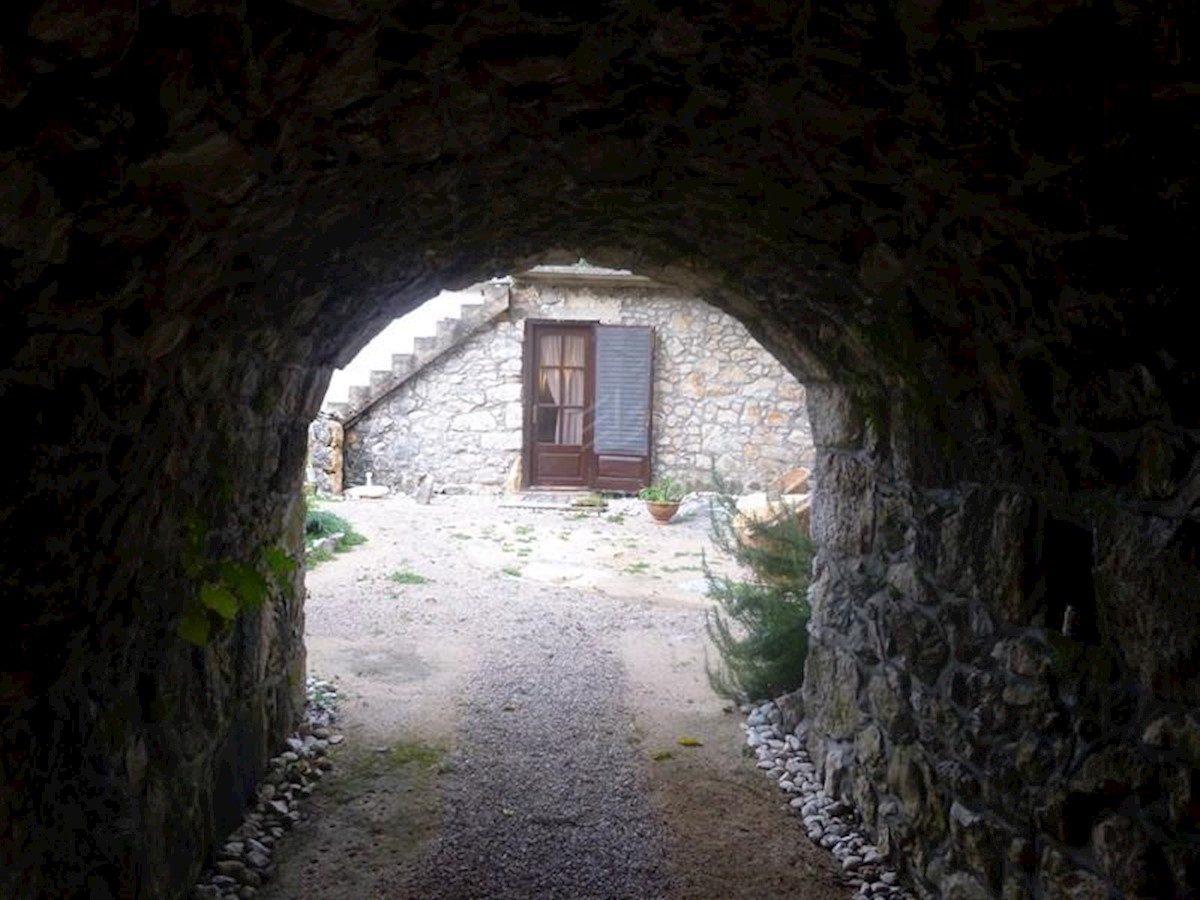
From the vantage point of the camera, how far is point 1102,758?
1951mm

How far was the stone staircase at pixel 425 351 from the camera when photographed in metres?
11.9

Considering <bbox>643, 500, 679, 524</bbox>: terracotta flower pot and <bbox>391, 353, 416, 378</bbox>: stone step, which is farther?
<bbox>391, 353, 416, 378</bbox>: stone step

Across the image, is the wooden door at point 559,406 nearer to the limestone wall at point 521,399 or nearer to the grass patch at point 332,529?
the limestone wall at point 521,399

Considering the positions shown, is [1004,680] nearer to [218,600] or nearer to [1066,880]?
[1066,880]

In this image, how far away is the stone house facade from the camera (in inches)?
472

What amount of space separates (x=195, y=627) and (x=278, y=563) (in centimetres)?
88

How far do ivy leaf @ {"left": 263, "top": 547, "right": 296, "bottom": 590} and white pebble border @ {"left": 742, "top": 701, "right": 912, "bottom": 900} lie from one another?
2.10 metres

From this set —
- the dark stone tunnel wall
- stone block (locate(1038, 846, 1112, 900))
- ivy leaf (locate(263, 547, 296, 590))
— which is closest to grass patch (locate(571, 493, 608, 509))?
ivy leaf (locate(263, 547, 296, 590))

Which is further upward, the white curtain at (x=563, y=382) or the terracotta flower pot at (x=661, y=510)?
the white curtain at (x=563, y=382)

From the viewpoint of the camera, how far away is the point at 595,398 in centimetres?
1228

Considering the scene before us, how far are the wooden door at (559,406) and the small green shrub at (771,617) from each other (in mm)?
7579

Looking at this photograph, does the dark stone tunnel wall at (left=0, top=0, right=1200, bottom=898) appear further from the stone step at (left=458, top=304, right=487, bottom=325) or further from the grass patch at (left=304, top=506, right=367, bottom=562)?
the stone step at (left=458, top=304, right=487, bottom=325)

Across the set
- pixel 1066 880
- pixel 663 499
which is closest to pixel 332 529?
pixel 663 499

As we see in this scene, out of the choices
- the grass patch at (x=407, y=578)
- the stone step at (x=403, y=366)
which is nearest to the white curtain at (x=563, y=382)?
the stone step at (x=403, y=366)
